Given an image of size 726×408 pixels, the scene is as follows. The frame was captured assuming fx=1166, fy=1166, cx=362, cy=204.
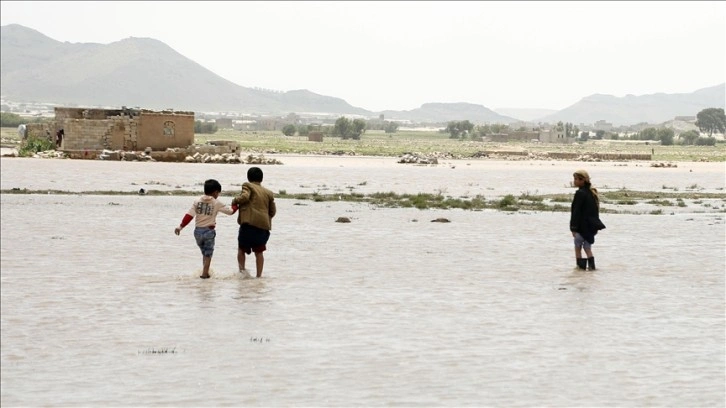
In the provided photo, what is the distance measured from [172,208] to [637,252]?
38.1 ft

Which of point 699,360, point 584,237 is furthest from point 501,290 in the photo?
point 699,360

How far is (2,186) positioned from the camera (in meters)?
32.6

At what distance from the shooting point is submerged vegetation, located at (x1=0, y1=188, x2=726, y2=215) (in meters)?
28.8

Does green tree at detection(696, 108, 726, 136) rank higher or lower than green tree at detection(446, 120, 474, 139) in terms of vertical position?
higher

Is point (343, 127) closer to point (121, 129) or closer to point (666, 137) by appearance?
point (666, 137)

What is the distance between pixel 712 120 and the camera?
572ft

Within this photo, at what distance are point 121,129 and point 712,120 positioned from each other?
5495 inches

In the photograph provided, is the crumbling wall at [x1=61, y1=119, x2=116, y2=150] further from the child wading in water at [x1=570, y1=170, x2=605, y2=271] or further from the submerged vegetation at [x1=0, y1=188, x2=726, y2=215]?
the child wading in water at [x1=570, y1=170, x2=605, y2=271]

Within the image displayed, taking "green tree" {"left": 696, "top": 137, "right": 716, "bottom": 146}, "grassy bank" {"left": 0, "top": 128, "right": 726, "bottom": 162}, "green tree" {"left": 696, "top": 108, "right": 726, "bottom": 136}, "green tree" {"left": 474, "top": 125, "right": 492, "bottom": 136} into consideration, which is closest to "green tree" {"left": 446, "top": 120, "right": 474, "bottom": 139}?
"green tree" {"left": 474, "top": 125, "right": 492, "bottom": 136}

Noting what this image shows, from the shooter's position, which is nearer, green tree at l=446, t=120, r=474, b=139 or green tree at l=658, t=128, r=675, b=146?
green tree at l=658, t=128, r=675, b=146

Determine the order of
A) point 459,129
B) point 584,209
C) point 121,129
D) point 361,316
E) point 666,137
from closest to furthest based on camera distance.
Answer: point 361,316 < point 584,209 < point 121,129 < point 666,137 < point 459,129

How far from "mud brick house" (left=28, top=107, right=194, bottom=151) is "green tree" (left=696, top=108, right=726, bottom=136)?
137m

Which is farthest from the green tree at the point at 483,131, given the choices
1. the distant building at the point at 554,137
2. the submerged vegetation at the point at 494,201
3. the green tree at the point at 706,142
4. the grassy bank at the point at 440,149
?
the submerged vegetation at the point at 494,201

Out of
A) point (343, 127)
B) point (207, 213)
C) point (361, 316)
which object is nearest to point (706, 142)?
point (343, 127)
